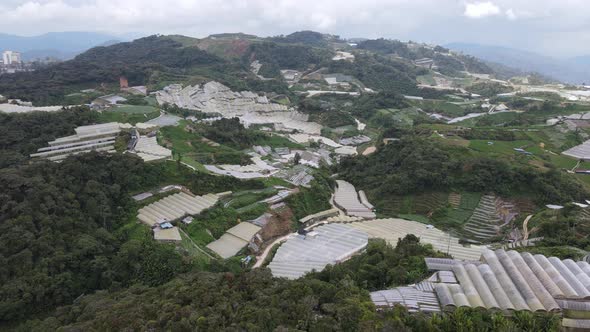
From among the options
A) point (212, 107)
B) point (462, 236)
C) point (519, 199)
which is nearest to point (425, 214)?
point (462, 236)

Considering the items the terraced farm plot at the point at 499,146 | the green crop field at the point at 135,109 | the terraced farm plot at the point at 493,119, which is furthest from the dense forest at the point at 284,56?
the terraced farm plot at the point at 499,146

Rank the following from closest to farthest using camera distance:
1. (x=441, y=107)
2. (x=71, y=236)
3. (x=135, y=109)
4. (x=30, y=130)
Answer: (x=71, y=236) < (x=30, y=130) < (x=135, y=109) < (x=441, y=107)

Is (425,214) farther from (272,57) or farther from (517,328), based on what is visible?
(272,57)

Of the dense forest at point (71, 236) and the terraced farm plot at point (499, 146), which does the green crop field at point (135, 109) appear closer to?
the dense forest at point (71, 236)

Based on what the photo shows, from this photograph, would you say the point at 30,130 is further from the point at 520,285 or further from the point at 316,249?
the point at 520,285

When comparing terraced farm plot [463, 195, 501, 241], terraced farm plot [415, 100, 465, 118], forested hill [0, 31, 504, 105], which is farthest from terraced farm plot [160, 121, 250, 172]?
terraced farm plot [415, 100, 465, 118]

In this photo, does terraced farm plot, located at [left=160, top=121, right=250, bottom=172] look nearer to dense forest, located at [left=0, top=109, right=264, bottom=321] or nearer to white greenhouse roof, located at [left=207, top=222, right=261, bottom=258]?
dense forest, located at [left=0, top=109, right=264, bottom=321]

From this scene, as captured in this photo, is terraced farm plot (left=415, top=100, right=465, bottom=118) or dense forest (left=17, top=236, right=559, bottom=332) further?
terraced farm plot (left=415, top=100, right=465, bottom=118)

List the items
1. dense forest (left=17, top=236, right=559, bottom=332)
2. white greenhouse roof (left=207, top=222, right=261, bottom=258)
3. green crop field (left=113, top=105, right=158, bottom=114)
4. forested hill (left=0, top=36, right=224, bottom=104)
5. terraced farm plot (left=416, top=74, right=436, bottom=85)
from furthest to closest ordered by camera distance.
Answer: terraced farm plot (left=416, top=74, right=436, bottom=85)
forested hill (left=0, top=36, right=224, bottom=104)
green crop field (left=113, top=105, right=158, bottom=114)
white greenhouse roof (left=207, top=222, right=261, bottom=258)
dense forest (left=17, top=236, right=559, bottom=332)

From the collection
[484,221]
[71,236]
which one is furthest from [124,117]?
[484,221]
